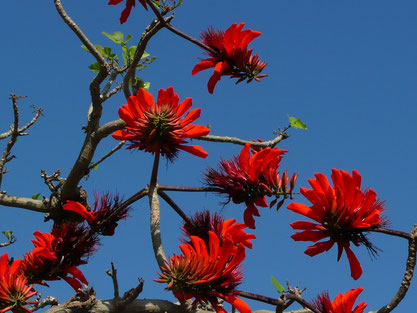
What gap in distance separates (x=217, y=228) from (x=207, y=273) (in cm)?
27

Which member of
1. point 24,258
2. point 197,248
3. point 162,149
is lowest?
point 197,248

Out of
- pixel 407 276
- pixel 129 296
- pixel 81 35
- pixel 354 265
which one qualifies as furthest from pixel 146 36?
pixel 407 276

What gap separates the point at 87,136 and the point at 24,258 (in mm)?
791

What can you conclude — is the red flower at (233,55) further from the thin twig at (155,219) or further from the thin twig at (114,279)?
the thin twig at (114,279)

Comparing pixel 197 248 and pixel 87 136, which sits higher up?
pixel 87 136

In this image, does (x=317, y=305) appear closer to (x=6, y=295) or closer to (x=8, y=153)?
(x=6, y=295)

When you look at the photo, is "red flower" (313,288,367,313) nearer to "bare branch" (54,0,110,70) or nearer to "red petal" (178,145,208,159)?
"red petal" (178,145,208,159)

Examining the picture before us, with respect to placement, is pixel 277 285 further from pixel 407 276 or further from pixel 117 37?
pixel 117 37

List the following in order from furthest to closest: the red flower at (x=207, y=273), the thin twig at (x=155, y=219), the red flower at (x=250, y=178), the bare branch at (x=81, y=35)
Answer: the bare branch at (x=81, y=35) → the red flower at (x=250, y=178) → the thin twig at (x=155, y=219) → the red flower at (x=207, y=273)

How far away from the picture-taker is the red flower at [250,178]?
Result: 2141 millimetres

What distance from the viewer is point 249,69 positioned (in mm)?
2480

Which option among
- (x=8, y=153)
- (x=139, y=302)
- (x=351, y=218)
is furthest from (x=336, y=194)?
(x=8, y=153)

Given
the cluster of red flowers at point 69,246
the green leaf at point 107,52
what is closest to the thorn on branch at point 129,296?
the cluster of red flowers at point 69,246

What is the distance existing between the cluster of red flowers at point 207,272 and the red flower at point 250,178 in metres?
0.22
